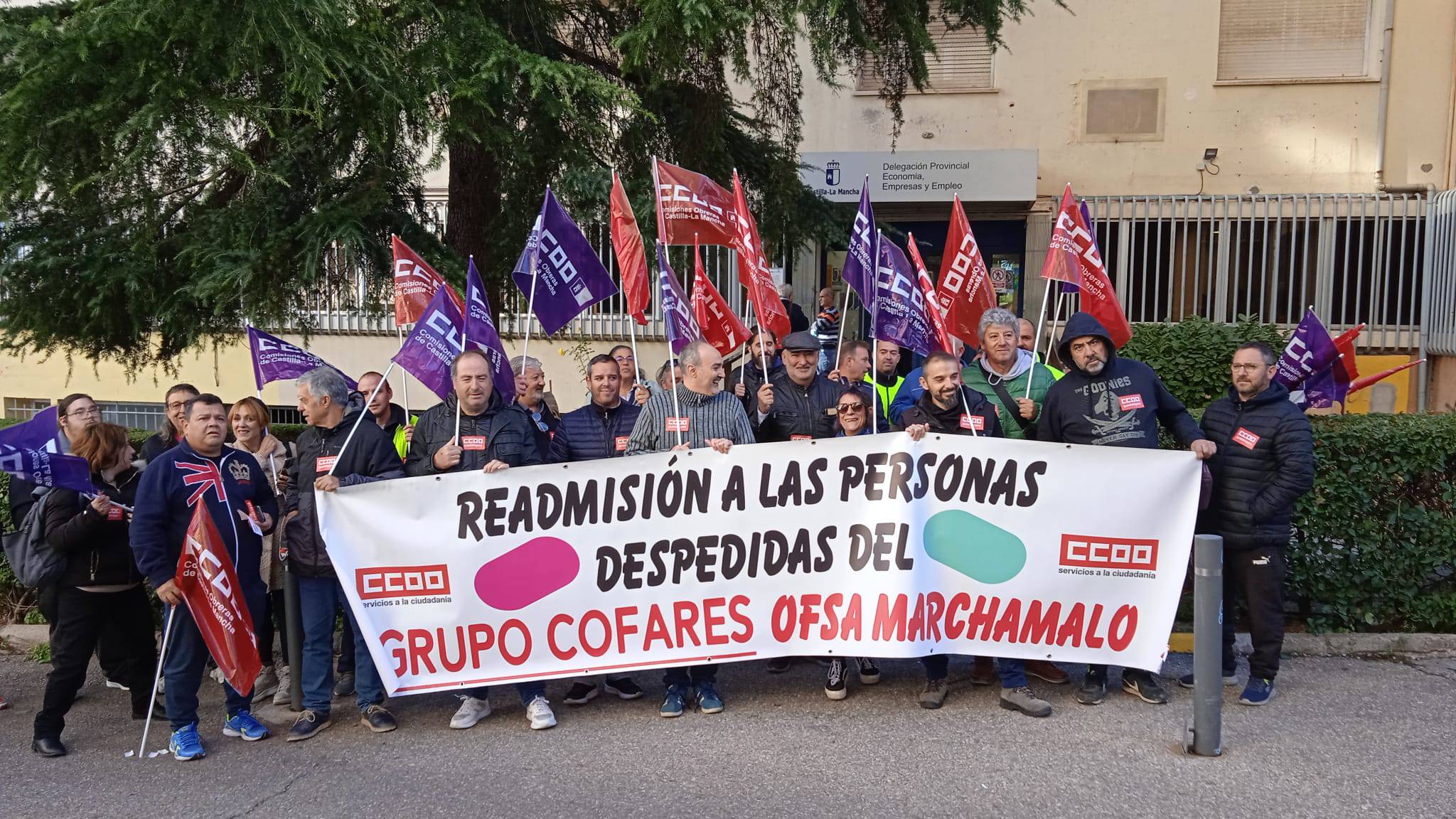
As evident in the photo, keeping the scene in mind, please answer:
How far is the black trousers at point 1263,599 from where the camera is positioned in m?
5.77

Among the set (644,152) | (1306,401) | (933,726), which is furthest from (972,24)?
(933,726)

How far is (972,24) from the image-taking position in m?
9.98

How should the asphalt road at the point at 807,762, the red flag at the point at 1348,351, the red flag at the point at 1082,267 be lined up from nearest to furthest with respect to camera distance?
1. the asphalt road at the point at 807,762
2. the red flag at the point at 1082,267
3. the red flag at the point at 1348,351

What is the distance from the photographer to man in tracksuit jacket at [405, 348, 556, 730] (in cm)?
579

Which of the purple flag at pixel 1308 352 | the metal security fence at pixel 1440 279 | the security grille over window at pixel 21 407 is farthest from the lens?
the security grille over window at pixel 21 407

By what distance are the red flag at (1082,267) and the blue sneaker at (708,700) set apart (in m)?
3.14

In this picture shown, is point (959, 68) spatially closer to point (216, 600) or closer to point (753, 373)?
point (753, 373)

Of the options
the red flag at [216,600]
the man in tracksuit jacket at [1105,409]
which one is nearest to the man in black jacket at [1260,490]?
the man in tracksuit jacket at [1105,409]

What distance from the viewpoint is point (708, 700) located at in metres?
5.89

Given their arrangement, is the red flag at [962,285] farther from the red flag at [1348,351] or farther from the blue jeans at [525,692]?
the blue jeans at [525,692]

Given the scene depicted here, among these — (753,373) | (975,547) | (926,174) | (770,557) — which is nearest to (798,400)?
(770,557)

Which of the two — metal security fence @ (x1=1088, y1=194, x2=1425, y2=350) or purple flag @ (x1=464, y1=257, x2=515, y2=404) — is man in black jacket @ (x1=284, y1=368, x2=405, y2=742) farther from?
metal security fence @ (x1=1088, y1=194, x2=1425, y2=350)

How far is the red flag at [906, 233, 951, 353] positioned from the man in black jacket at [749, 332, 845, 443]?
0.69 meters

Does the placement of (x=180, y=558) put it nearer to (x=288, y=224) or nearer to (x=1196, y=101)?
(x=288, y=224)
